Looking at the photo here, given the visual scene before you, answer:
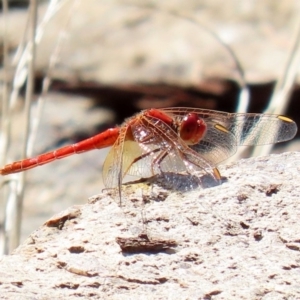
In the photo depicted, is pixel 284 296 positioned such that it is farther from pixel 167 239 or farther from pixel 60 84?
pixel 60 84

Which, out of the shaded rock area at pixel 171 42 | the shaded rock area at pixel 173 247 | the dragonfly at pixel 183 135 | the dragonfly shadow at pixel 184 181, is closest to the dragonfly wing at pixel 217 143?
the dragonfly at pixel 183 135

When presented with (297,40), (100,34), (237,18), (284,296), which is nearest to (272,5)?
(237,18)

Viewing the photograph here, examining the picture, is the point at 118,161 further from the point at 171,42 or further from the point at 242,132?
the point at 171,42

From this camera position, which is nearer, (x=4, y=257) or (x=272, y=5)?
(x=4, y=257)

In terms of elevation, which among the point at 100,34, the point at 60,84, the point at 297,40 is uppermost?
the point at 297,40

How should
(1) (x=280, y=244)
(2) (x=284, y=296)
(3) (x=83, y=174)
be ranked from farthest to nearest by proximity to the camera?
1. (3) (x=83, y=174)
2. (1) (x=280, y=244)
3. (2) (x=284, y=296)

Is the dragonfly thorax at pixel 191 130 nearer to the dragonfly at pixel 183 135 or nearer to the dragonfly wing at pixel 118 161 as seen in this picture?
the dragonfly at pixel 183 135

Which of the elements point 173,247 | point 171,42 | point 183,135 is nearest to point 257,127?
point 183,135
